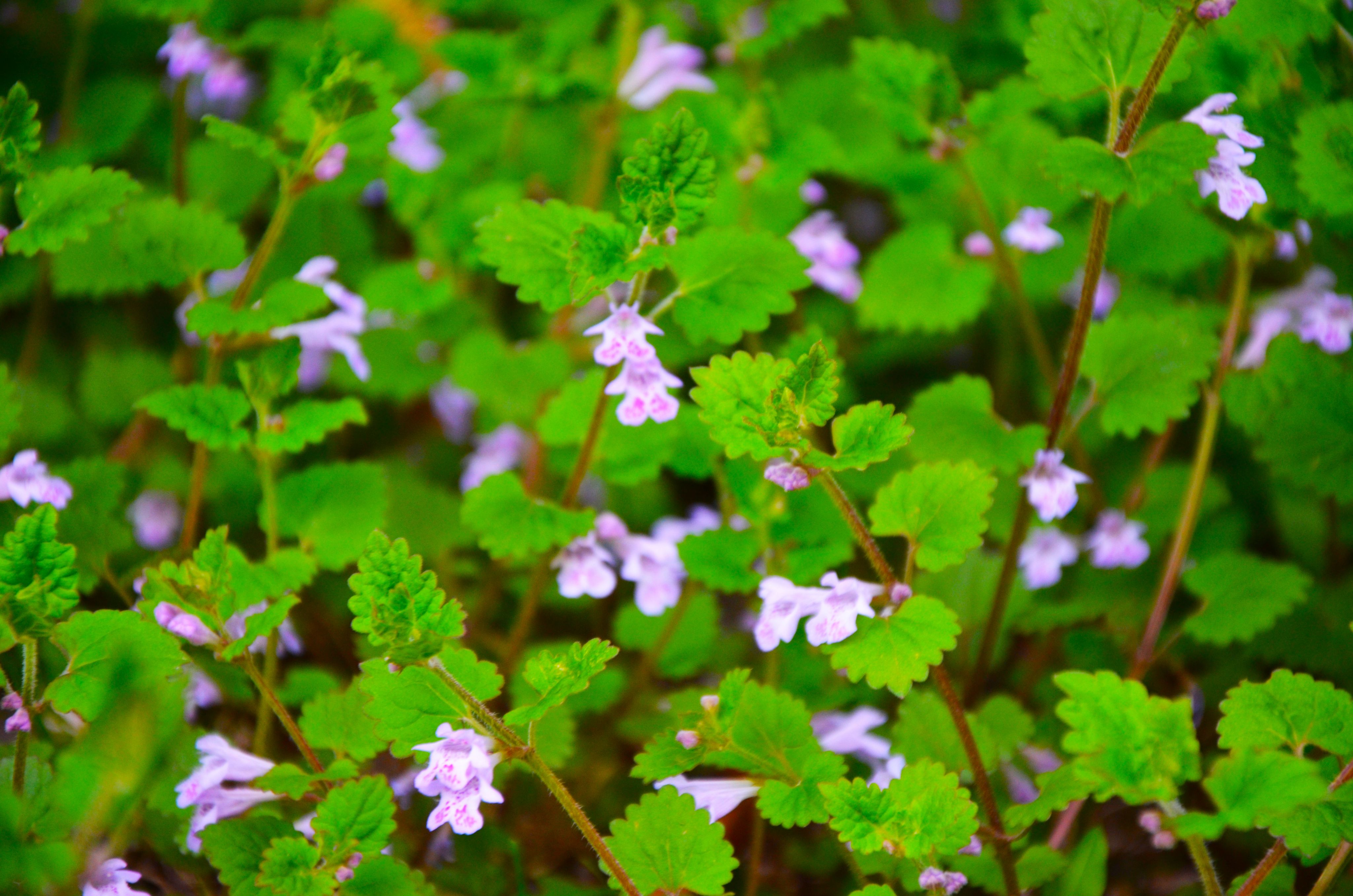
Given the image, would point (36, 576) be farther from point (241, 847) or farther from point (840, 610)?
point (840, 610)

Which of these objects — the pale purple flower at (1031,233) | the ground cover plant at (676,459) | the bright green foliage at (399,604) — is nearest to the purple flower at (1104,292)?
the ground cover plant at (676,459)

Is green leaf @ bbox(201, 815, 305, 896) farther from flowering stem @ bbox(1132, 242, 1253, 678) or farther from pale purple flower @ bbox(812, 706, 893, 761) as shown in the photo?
flowering stem @ bbox(1132, 242, 1253, 678)

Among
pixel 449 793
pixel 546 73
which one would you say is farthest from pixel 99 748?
pixel 546 73

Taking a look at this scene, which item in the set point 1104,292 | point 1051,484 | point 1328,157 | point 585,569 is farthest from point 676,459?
point 1104,292

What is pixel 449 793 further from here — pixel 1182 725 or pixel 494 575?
pixel 494 575

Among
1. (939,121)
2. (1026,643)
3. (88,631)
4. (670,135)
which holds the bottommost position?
(1026,643)

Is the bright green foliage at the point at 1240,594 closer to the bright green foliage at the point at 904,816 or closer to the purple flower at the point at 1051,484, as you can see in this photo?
the purple flower at the point at 1051,484
